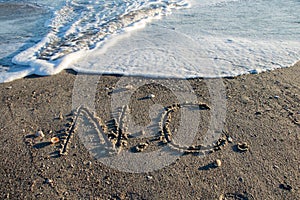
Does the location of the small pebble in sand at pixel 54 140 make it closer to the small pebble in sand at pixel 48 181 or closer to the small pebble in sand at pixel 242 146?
the small pebble in sand at pixel 48 181

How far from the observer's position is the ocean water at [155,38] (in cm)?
418

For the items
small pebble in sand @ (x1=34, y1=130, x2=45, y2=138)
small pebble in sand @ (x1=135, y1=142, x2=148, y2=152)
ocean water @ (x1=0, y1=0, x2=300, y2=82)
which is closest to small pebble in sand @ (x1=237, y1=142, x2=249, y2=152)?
small pebble in sand @ (x1=135, y1=142, x2=148, y2=152)

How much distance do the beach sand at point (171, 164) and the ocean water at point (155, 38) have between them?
1.97 ft

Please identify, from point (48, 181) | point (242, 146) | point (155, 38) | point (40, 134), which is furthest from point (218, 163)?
point (155, 38)

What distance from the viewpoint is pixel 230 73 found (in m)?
3.91

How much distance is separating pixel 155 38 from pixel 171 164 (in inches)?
127

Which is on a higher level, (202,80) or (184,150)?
(202,80)

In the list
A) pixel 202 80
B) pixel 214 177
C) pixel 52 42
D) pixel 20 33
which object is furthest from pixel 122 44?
pixel 214 177

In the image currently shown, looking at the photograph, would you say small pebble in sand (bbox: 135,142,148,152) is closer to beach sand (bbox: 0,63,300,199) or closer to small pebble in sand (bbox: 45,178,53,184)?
beach sand (bbox: 0,63,300,199)

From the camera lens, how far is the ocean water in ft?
13.7

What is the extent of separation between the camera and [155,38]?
17.3 ft

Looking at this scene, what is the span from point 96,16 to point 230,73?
435 cm

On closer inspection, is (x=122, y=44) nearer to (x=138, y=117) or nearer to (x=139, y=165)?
(x=138, y=117)

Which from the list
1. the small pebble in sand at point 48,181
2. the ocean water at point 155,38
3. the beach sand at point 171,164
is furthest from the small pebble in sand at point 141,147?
the ocean water at point 155,38
